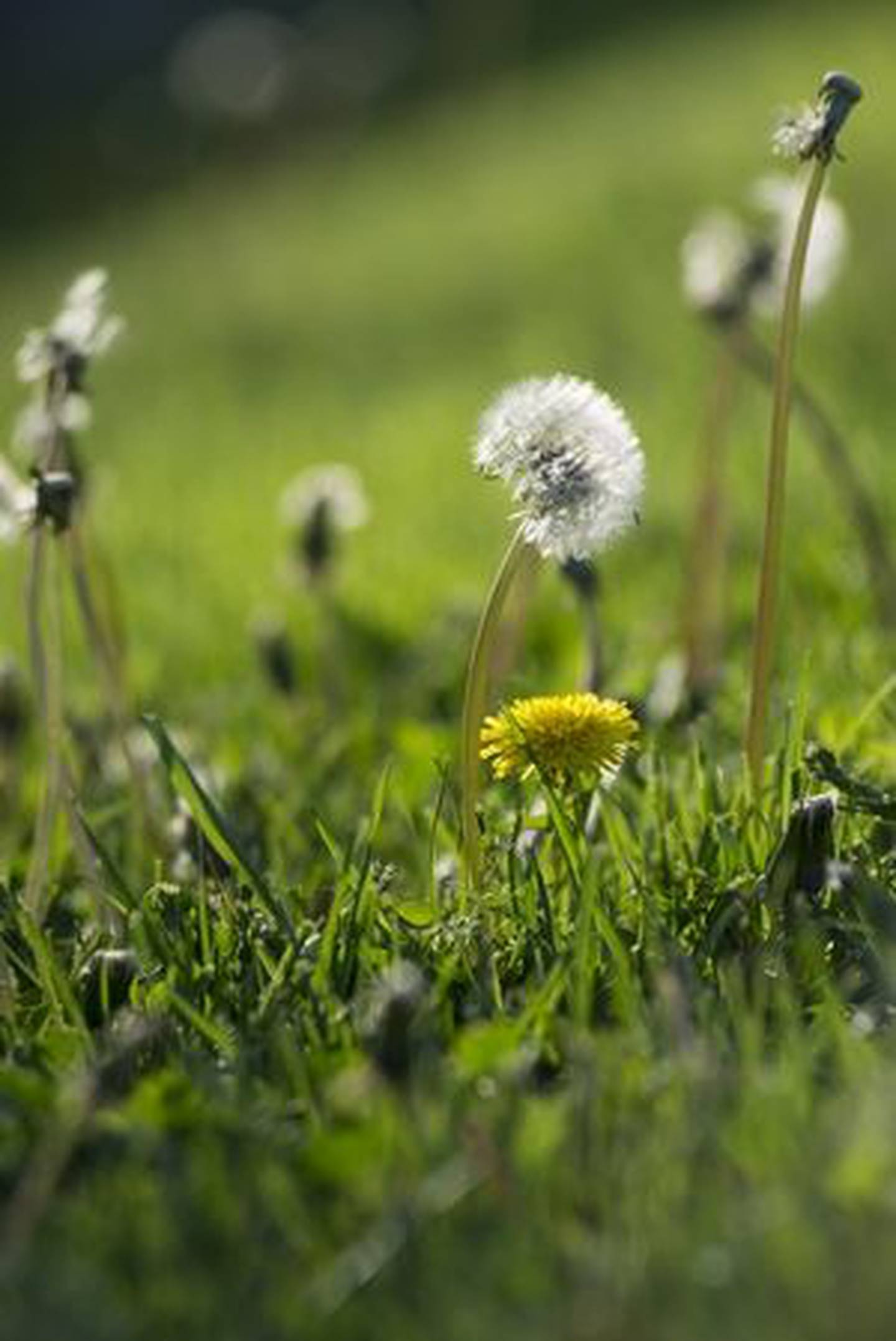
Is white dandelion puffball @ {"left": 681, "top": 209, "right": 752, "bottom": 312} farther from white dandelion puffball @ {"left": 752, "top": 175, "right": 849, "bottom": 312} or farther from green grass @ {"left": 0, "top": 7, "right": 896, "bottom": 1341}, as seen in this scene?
green grass @ {"left": 0, "top": 7, "right": 896, "bottom": 1341}

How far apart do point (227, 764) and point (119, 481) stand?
319 cm

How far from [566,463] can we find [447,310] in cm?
556

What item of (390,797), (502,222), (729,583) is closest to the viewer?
(390,797)

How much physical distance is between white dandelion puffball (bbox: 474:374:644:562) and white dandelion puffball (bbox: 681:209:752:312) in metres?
1.10

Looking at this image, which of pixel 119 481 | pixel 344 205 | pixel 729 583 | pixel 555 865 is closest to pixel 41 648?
pixel 555 865

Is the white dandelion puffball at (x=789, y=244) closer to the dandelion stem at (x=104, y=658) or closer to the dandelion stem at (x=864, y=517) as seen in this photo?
the dandelion stem at (x=864, y=517)

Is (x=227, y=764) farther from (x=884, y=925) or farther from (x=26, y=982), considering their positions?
(x=884, y=925)

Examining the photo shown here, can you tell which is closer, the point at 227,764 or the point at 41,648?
the point at 41,648

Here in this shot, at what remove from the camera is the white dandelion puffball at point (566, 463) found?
1854 mm

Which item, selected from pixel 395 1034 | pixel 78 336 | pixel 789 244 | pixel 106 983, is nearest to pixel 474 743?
pixel 106 983

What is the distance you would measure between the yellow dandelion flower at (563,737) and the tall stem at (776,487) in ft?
0.54

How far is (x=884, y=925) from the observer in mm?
1756

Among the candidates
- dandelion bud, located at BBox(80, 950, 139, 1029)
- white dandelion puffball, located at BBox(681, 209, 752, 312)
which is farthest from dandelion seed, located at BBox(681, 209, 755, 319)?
dandelion bud, located at BBox(80, 950, 139, 1029)

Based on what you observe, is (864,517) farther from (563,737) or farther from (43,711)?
(43,711)
